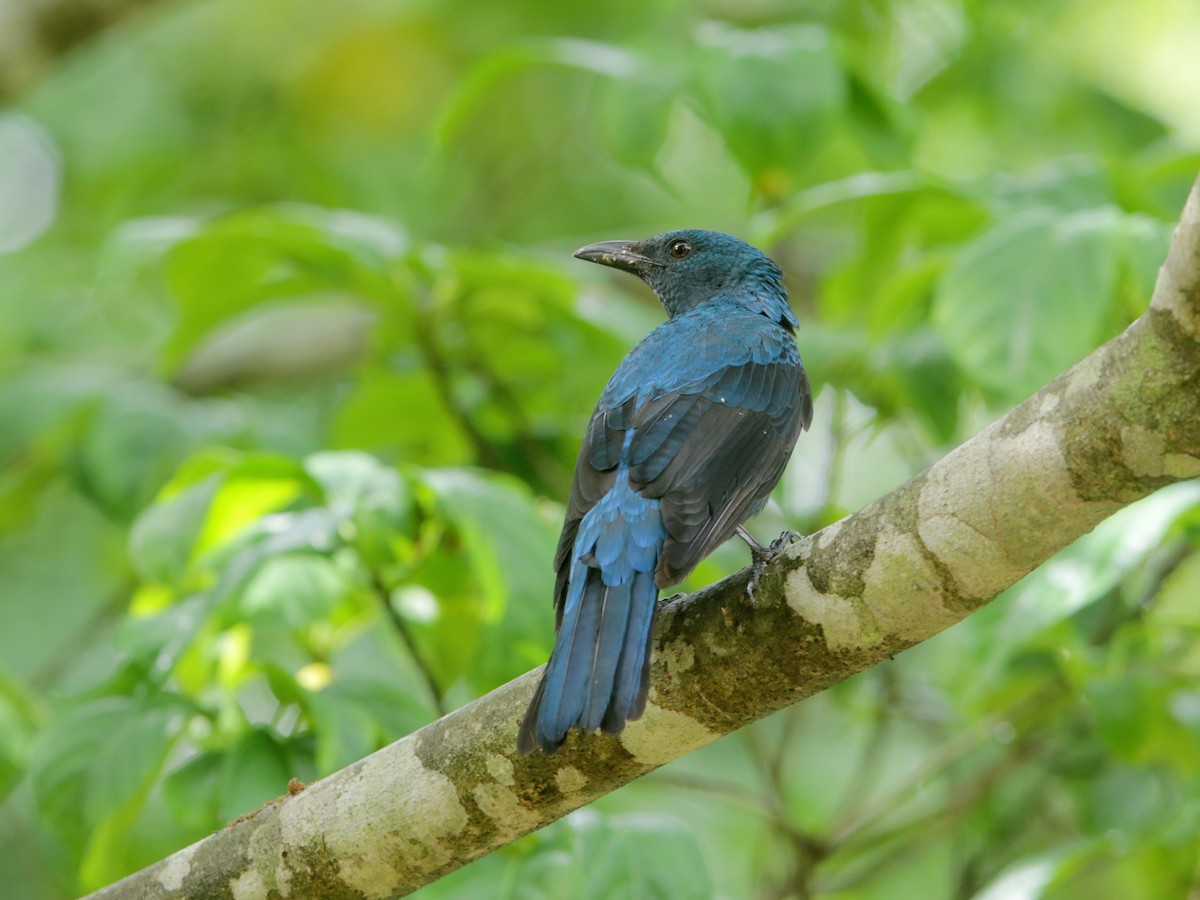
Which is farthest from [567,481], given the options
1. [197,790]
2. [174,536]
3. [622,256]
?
[197,790]

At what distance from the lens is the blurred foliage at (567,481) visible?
301cm

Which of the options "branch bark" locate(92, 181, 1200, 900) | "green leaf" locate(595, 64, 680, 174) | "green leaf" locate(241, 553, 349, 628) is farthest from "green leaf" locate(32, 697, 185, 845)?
"green leaf" locate(595, 64, 680, 174)

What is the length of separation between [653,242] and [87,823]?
2.50m

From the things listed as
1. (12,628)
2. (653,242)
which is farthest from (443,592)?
(12,628)

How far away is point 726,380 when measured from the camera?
3373 mm

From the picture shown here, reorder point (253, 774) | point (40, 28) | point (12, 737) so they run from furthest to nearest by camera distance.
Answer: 1. point (40, 28)
2. point (12, 737)
3. point (253, 774)

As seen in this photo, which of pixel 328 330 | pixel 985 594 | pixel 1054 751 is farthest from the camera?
pixel 328 330

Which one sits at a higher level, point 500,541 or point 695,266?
point 500,541

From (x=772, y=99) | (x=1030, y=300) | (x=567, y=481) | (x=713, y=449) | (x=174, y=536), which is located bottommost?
(x=567, y=481)

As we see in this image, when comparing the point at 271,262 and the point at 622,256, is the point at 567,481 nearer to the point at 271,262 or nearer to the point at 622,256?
the point at 622,256

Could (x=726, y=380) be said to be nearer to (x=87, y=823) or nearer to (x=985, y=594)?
(x=985, y=594)

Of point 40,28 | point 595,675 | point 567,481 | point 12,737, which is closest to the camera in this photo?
point 595,675

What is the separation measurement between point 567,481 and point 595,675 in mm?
2015

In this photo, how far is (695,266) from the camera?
4426 millimetres
